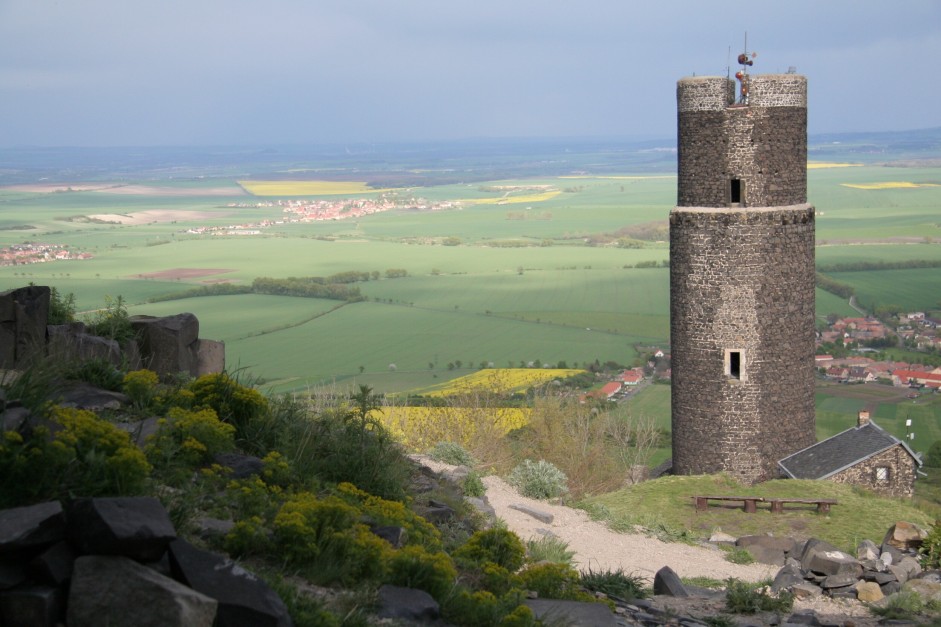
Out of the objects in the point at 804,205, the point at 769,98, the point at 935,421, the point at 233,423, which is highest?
the point at 769,98

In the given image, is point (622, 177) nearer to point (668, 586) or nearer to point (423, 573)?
point (668, 586)

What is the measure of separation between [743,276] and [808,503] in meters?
3.48

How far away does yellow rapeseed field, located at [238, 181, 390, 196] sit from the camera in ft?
448

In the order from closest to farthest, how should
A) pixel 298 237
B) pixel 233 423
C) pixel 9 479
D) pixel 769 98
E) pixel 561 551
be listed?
pixel 9 479 → pixel 233 423 → pixel 561 551 → pixel 769 98 → pixel 298 237

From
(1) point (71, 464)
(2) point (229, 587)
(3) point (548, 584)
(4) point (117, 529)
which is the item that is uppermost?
(1) point (71, 464)

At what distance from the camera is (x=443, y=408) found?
2173cm

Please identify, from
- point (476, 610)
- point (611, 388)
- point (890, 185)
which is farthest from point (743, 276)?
point (890, 185)

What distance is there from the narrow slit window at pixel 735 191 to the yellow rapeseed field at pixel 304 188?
11874 cm

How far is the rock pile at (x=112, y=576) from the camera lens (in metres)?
4.86

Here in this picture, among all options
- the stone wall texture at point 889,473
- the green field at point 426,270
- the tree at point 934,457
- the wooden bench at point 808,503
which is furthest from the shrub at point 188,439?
the tree at point 934,457

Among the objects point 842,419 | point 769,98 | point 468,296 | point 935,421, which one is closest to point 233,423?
point 769,98

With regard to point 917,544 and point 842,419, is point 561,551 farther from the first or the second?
point 842,419

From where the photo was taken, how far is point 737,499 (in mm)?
15188

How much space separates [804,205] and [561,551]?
8.80m
